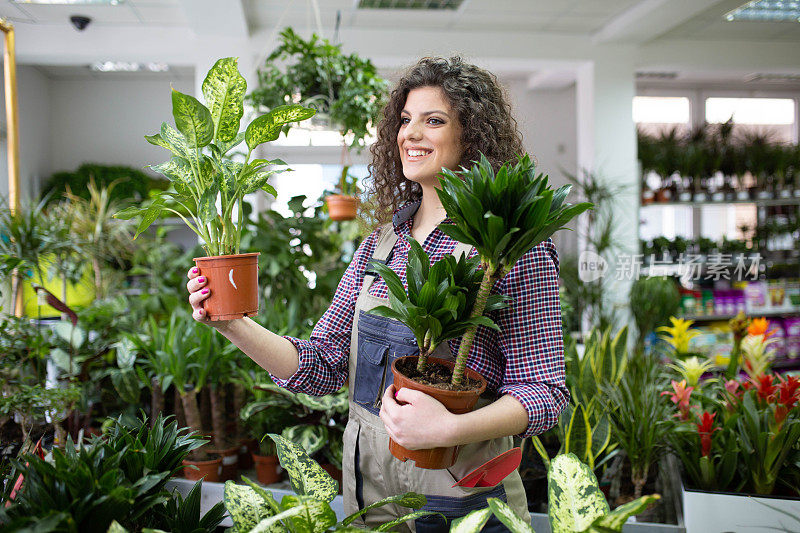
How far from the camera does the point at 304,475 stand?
36.2 inches

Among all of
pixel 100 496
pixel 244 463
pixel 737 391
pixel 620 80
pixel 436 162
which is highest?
pixel 620 80

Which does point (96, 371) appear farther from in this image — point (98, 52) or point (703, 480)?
point (98, 52)

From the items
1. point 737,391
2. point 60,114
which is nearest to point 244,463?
point 737,391

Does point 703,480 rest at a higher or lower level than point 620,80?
lower

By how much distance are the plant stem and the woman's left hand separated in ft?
0.23

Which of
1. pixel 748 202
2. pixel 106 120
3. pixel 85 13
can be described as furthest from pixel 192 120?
pixel 106 120

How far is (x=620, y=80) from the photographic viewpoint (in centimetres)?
558

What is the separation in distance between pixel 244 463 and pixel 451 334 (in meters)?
1.95

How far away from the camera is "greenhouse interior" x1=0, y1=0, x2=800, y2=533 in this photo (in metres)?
0.92

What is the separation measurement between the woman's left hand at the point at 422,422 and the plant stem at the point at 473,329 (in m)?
0.07

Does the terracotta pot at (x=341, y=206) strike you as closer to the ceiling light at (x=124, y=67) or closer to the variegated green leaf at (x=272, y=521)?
the variegated green leaf at (x=272, y=521)

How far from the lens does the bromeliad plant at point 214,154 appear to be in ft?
3.27

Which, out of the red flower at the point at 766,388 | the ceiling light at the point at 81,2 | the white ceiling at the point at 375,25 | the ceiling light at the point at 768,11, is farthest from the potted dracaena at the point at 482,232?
the ceiling light at the point at 768,11

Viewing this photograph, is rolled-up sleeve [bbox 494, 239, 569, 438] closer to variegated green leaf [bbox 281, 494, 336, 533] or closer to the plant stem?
the plant stem
